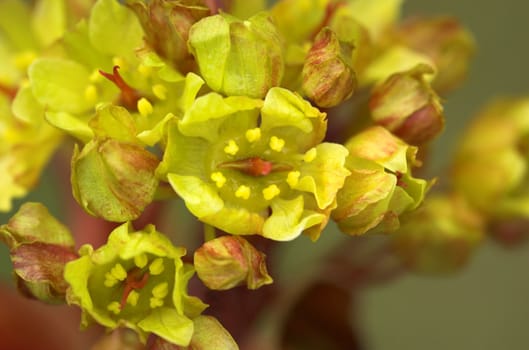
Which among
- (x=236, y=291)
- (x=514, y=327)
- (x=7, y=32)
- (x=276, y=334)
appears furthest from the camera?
(x=514, y=327)

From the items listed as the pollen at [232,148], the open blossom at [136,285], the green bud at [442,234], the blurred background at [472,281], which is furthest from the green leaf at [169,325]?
the blurred background at [472,281]

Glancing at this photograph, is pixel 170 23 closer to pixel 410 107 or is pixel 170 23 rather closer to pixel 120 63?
pixel 120 63

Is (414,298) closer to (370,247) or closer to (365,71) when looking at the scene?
(370,247)

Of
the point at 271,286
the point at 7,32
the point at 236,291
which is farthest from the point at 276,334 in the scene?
the point at 7,32

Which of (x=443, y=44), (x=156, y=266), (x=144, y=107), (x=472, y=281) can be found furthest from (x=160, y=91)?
(x=472, y=281)

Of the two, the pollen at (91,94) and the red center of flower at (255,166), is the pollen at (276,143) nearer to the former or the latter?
the red center of flower at (255,166)

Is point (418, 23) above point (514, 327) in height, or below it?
above

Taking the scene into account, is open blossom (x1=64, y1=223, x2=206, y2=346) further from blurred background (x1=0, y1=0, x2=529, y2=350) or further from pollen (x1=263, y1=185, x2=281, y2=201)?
blurred background (x1=0, y1=0, x2=529, y2=350)
